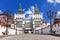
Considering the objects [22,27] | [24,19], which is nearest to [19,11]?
[24,19]

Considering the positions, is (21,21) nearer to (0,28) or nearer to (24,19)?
(24,19)

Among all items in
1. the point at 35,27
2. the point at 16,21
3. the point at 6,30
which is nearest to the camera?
the point at 6,30

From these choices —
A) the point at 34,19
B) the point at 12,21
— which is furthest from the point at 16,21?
the point at 34,19

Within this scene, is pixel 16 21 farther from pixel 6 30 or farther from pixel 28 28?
pixel 6 30

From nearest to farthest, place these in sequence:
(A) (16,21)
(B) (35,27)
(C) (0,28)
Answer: (C) (0,28) → (B) (35,27) → (A) (16,21)

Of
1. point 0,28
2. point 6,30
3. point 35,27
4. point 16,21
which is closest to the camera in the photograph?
point 0,28

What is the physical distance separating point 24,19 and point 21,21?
3.03 metres

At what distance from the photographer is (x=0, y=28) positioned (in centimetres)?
5200

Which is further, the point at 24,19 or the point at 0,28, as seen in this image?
the point at 24,19

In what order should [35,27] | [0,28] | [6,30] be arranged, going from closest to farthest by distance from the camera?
[0,28], [6,30], [35,27]

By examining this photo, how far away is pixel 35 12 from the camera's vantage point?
125 m

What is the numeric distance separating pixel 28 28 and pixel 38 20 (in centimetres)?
815

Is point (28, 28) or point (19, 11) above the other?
point (19, 11)

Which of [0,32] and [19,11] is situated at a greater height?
[19,11]
